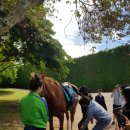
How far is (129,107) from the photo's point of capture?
10320 millimetres

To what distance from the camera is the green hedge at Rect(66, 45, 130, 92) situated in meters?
48.2

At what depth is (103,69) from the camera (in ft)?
169

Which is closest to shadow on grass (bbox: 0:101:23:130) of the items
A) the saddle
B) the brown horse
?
the saddle

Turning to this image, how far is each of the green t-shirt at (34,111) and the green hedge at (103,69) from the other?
36809 millimetres

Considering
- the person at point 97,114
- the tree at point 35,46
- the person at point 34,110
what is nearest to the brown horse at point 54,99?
the person at point 97,114

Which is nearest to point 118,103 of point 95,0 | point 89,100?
point 95,0

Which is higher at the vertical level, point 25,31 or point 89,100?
point 25,31

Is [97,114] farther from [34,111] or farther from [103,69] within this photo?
[103,69]

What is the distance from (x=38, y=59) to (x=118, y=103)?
10.7 m

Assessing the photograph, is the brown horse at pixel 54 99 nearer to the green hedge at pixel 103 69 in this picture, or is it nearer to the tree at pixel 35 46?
the tree at pixel 35 46

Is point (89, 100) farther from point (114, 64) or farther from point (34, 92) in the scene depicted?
point (114, 64)

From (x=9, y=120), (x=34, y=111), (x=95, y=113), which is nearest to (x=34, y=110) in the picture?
(x=34, y=111)

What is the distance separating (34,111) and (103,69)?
4361 centimetres

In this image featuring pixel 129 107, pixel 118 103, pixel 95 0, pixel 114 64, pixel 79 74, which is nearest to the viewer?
pixel 129 107
